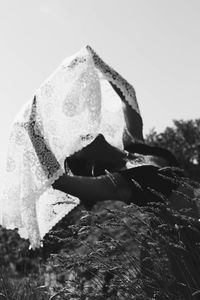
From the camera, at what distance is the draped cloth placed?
2.48 meters

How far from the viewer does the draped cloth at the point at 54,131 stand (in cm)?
248

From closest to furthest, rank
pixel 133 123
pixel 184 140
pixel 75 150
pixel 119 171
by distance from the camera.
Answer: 1. pixel 119 171
2. pixel 75 150
3. pixel 133 123
4. pixel 184 140

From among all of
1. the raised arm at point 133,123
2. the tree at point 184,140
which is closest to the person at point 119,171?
the raised arm at point 133,123

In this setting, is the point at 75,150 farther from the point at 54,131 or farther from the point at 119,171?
the point at 119,171

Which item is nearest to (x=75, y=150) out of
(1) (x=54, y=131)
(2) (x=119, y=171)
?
(1) (x=54, y=131)

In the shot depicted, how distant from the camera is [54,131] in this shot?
2553 millimetres

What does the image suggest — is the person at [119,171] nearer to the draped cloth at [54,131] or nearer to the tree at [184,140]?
the draped cloth at [54,131]

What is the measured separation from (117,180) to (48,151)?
39 centimetres

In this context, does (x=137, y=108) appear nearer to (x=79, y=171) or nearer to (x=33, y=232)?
(x=79, y=171)

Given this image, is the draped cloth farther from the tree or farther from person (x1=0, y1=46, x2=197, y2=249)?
the tree

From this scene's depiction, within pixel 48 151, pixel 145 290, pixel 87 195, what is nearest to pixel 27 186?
pixel 48 151

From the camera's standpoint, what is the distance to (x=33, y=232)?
2.59 m

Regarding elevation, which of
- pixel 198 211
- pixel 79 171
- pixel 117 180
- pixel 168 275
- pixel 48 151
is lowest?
pixel 168 275

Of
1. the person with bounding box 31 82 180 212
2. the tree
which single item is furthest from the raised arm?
the tree
